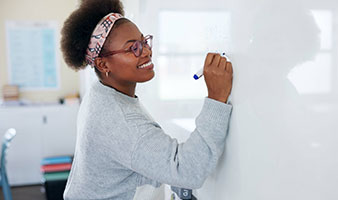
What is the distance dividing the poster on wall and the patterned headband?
3.24 meters

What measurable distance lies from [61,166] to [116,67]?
265cm

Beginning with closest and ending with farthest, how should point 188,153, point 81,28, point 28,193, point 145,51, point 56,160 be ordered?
point 188,153, point 145,51, point 81,28, point 56,160, point 28,193

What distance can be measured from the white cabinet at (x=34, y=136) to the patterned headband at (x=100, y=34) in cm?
292

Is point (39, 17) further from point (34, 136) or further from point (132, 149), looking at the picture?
point (132, 149)

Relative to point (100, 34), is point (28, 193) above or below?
below

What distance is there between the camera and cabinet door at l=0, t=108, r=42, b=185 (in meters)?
3.74

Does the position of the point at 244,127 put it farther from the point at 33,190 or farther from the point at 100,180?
the point at 33,190

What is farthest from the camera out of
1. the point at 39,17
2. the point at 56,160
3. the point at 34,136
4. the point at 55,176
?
the point at 39,17

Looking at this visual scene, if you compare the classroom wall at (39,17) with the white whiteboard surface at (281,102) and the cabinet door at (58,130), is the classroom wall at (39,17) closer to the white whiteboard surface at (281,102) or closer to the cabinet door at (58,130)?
the cabinet door at (58,130)

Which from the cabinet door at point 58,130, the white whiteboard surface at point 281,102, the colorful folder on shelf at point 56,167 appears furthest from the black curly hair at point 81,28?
the cabinet door at point 58,130

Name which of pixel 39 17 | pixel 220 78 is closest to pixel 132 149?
pixel 220 78

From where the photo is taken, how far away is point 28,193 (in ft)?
12.2

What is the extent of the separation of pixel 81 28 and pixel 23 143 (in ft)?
9.83

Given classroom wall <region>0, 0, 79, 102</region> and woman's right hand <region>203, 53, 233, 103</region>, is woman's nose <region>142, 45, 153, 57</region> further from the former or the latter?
classroom wall <region>0, 0, 79, 102</region>
